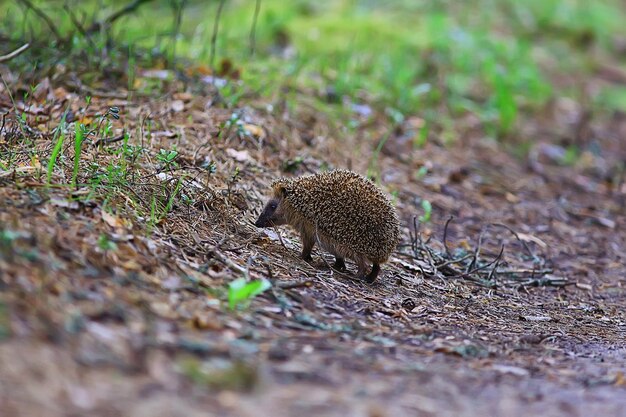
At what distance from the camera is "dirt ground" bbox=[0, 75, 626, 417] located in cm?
340

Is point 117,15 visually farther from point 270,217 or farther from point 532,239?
point 532,239

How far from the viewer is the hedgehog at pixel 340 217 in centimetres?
592

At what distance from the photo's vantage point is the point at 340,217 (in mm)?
6023

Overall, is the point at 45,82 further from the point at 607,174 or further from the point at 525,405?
the point at 607,174

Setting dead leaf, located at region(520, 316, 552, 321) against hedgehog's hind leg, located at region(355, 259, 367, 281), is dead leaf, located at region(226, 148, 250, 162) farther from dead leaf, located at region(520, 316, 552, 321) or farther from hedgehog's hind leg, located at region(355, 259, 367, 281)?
dead leaf, located at region(520, 316, 552, 321)

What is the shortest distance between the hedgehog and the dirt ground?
0.71 feet

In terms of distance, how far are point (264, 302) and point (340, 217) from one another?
5.06 ft

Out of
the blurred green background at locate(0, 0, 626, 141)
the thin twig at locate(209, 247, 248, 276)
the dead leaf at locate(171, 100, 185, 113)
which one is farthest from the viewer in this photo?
the blurred green background at locate(0, 0, 626, 141)

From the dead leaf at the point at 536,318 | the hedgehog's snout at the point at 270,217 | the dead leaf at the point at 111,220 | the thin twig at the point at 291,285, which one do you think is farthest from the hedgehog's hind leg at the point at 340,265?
the dead leaf at the point at 111,220

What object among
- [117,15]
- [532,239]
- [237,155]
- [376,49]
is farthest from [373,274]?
[376,49]

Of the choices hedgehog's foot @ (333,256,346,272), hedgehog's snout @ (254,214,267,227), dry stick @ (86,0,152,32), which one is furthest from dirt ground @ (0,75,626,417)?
dry stick @ (86,0,152,32)

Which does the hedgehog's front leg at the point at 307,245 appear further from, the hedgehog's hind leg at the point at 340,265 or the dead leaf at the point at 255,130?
the dead leaf at the point at 255,130

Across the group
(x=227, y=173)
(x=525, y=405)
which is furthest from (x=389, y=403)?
(x=227, y=173)

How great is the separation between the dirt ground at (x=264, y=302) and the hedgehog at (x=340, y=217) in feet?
0.71
